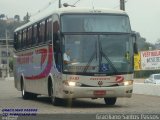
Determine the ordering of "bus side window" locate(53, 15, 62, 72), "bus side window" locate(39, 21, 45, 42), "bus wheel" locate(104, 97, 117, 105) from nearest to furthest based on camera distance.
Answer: "bus side window" locate(53, 15, 62, 72) < "bus wheel" locate(104, 97, 117, 105) < "bus side window" locate(39, 21, 45, 42)

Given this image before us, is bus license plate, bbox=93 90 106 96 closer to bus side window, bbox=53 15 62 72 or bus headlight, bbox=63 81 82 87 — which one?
bus headlight, bbox=63 81 82 87

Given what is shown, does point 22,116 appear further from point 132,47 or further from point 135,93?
point 135,93

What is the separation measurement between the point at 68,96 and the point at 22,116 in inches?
238

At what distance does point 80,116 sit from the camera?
16.8 m

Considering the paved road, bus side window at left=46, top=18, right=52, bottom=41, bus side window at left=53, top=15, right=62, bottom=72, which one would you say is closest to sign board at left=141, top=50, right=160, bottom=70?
the paved road

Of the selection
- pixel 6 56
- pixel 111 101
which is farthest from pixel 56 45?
pixel 6 56

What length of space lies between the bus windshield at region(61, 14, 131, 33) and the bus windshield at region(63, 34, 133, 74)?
246 mm

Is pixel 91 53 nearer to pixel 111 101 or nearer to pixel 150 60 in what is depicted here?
pixel 111 101

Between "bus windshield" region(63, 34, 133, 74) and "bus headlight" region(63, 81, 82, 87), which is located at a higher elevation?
"bus windshield" region(63, 34, 133, 74)

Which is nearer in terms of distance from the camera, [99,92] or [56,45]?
[99,92]

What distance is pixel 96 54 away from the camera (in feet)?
68.8

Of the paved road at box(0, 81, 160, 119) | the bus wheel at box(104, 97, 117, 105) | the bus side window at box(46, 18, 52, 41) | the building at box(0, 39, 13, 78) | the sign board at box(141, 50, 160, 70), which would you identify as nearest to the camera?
the paved road at box(0, 81, 160, 119)

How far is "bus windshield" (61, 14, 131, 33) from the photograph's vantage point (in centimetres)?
2123

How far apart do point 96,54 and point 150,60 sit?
93.1ft
